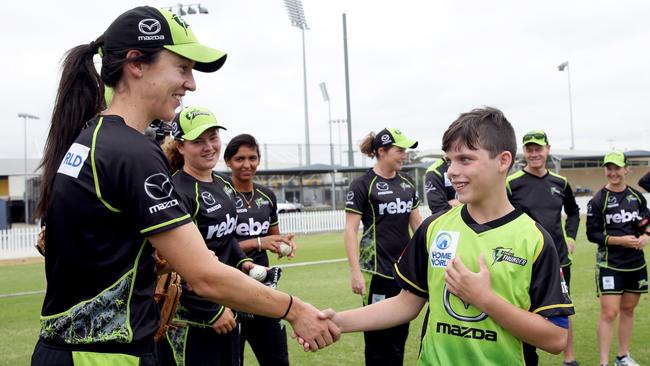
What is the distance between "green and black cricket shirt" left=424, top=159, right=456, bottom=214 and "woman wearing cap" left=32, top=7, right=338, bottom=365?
15.8 ft

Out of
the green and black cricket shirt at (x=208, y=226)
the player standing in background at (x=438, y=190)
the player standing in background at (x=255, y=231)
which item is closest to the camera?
the green and black cricket shirt at (x=208, y=226)

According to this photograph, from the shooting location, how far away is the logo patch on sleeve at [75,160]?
2.24 metres

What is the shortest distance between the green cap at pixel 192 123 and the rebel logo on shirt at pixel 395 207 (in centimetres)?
217

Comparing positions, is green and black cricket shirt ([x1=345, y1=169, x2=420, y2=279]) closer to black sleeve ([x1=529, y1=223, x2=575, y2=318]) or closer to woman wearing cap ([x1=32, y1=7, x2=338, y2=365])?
black sleeve ([x1=529, y1=223, x2=575, y2=318])

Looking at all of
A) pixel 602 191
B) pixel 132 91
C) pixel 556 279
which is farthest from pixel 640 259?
pixel 132 91

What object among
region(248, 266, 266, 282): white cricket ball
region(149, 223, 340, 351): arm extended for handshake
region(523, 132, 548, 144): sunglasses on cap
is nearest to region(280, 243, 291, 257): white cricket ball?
region(248, 266, 266, 282): white cricket ball

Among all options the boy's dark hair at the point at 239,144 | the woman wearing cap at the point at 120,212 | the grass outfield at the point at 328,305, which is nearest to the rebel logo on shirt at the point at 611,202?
the grass outfield at the point at 328,305

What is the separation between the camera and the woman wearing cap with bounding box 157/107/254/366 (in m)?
4.23

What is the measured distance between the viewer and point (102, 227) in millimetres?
2266

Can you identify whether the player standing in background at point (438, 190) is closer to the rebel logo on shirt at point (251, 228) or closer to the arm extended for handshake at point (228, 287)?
the rebel logo on shirt at point (251, 228)

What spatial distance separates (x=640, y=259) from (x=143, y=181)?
266 inches

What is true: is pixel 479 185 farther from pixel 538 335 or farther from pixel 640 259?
pixel 640 259

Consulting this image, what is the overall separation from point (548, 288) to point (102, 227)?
1882 mm

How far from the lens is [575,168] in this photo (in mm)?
60531
